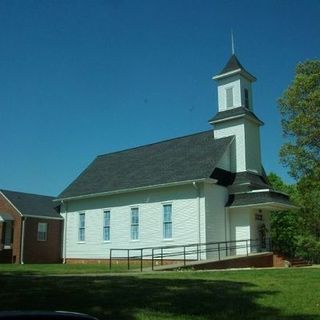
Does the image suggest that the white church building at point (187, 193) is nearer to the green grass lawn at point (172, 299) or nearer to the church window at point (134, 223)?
the church window at point (134, 223)

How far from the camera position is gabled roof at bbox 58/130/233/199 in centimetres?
3281

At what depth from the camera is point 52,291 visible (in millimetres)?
13055

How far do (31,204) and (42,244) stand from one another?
12.6 feet

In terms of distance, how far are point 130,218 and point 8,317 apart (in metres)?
31.4

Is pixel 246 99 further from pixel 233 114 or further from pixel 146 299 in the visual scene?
pixel 146 299

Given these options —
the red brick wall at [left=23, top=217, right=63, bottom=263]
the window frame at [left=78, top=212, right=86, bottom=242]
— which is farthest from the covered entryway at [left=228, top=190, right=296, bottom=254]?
the red brick wall at [left=23, top=217, right=63, bottom=263]

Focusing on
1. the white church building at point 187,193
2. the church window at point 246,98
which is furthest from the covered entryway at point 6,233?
the church window at point 246,98

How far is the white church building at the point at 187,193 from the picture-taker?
31.4 meters

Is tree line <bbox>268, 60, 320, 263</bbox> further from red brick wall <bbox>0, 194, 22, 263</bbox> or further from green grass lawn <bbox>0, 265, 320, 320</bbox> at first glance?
red brick wall <bbox>0, 194, 22, 263</bbox>

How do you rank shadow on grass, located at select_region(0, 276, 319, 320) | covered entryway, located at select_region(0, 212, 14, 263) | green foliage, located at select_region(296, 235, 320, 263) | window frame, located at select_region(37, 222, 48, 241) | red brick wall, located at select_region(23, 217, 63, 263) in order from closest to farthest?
shadow on grass, located at select_region(0, 276, 319, 320) → red brick wall, located at select_region(23, 217, 63, 263) → covered entryway, located at select_region(0, 212, 14, 263) → window frame, located at select_region(37, 222, 48, 241) → green foliage, located at select_region(296, 235, 320, 263)

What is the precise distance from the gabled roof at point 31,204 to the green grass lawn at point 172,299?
82.9 ft

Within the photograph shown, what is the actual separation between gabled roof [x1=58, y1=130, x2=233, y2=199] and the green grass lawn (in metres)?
16.6

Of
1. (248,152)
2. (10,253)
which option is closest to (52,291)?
(248,152)

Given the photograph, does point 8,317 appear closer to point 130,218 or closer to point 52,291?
point 52,291
